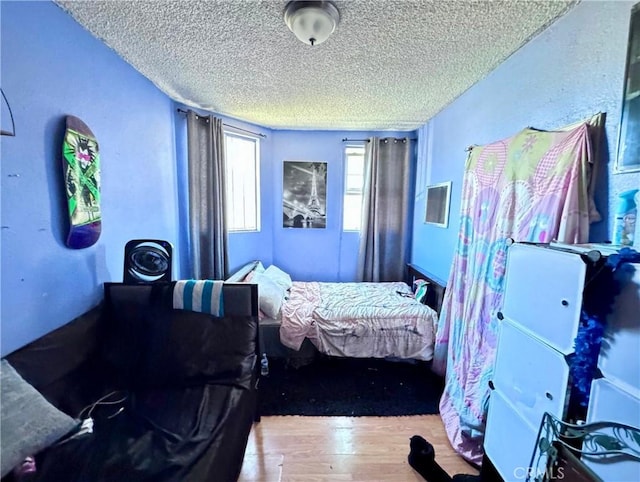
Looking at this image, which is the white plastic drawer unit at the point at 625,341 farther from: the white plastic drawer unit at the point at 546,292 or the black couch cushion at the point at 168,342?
the black couch cushion at the point at 168,342

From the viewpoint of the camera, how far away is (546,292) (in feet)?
2.98

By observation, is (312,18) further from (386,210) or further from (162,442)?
(386,210)

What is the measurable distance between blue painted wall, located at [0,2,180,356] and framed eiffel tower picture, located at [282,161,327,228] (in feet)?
6.41

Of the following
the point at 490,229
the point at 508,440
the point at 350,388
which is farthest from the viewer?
the point at 350,388

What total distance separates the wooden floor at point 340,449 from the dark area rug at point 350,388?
0.26ft

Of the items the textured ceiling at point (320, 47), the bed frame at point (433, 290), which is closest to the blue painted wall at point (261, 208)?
the textured ceiling at point (320, 47)

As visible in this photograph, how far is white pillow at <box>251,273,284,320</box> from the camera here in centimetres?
232

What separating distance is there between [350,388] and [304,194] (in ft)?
7.92

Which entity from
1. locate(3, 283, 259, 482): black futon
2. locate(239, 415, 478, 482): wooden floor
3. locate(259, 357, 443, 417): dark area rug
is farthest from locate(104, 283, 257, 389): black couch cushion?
locate(259, 357, 443, 417): dark area rug

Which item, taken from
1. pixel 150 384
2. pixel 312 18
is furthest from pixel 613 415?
pixel 150 384

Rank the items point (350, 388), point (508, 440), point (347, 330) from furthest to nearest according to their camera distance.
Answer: point (347, 330) < point (350, 388) < point (508, 440)

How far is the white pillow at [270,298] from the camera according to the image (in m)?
2.32

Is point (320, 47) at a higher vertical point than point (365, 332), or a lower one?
higher

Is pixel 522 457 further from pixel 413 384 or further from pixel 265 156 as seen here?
pixel 265 156
